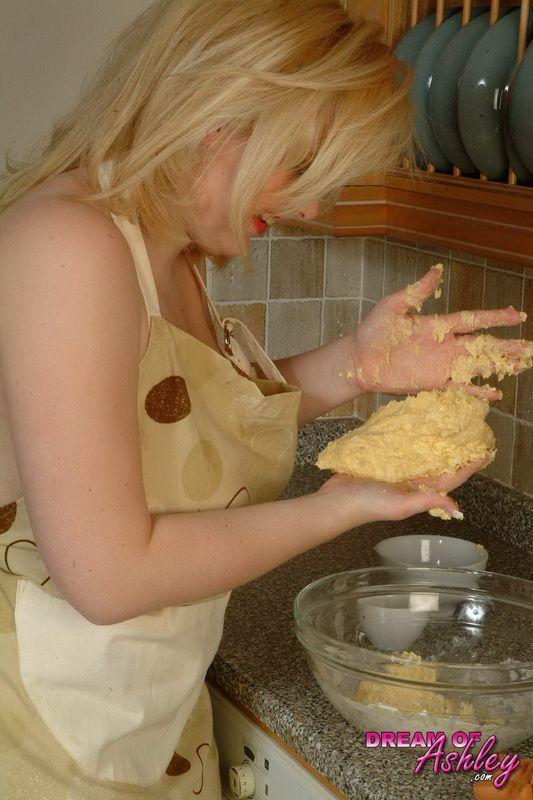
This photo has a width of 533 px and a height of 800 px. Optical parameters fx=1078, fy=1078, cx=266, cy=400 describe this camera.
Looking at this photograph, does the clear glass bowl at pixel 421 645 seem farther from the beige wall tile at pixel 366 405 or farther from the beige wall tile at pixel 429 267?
the beige wall tile at pixel 366 405

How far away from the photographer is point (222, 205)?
3.51ft

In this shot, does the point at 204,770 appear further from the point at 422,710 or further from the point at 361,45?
the point at 361,45

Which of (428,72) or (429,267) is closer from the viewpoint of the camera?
(428,72)

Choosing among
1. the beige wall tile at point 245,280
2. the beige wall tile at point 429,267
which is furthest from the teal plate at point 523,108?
the beige wall tile at point 245,280

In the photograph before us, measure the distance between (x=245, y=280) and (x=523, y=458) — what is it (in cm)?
63

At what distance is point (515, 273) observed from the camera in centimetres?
168

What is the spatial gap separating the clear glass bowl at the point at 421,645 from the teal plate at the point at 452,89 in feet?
1.80

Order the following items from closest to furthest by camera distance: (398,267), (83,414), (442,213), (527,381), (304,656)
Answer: (83,414) → (304,656) → (442,213) → (527,381) → (398,267)

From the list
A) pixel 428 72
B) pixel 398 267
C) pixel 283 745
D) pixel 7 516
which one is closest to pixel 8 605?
pixel 7 516

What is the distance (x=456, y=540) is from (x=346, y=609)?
0.30 metres

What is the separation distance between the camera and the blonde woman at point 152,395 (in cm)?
93

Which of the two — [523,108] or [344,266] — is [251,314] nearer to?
[344,266]

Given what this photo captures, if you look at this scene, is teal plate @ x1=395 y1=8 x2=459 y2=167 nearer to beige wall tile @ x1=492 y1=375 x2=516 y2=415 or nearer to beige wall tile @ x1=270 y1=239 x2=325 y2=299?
beige wall tile @ x1=492 y1=375 x2=516 y2=415

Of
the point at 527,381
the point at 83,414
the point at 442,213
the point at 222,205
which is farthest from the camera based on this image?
the point at 527,381
